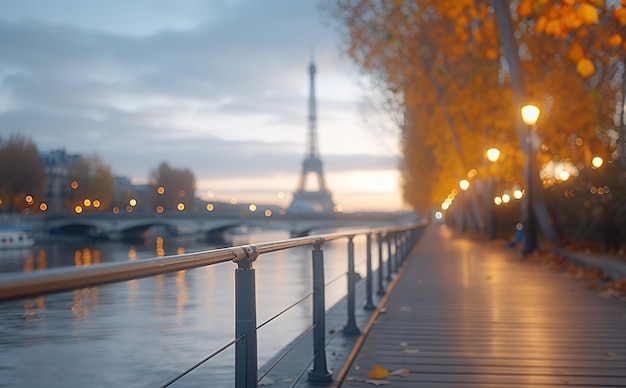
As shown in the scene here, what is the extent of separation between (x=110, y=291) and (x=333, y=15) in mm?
24346

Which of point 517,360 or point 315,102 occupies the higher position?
point 315,102

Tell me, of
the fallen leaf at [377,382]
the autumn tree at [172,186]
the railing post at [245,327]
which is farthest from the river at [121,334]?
the autumn tree at [172,186]

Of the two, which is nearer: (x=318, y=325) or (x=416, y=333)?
(x=318, y=325)

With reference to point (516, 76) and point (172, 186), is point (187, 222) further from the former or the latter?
point (516, 76)

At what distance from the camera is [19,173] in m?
81.2

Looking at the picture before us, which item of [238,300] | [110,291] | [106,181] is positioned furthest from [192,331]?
[106,181]

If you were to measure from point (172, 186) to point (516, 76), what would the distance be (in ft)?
317

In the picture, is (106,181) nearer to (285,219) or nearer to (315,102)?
(285,219)

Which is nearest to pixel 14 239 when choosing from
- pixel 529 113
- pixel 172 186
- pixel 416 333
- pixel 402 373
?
pixel 529 113

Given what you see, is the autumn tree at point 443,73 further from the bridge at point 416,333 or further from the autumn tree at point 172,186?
the autumn tree at point 172,186

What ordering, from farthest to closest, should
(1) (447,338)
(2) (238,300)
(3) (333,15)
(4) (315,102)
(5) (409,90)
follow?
(4) (315,102) < (5) (409,90) < (3) (333,15) < (1) (447,338) < (2) (238,300)

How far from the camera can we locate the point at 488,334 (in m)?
8.47

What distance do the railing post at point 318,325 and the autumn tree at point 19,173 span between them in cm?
7886

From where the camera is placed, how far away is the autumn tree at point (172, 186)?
114375 mm
